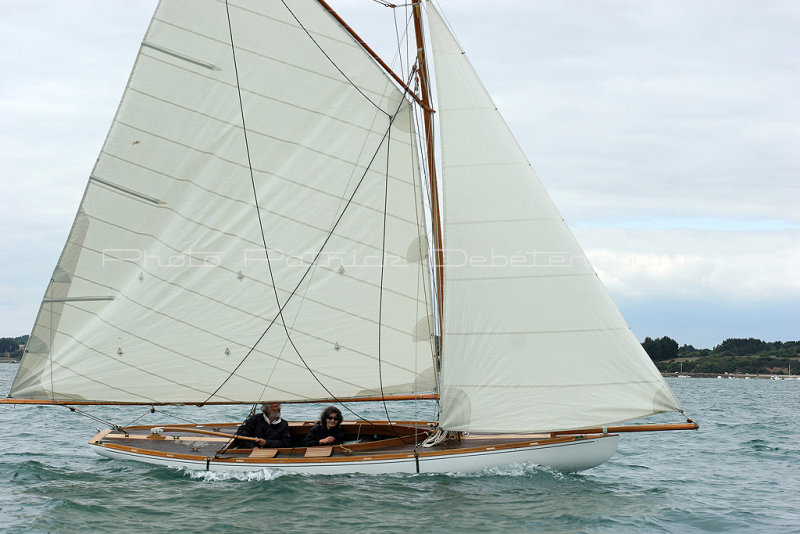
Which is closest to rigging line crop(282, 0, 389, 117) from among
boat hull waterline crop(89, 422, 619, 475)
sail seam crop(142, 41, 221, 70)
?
sail seam crop(142, 41, 221, 70)

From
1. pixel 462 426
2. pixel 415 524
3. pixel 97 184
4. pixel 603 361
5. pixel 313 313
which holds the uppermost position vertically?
pixel 97 184

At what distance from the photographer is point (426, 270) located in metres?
14.8

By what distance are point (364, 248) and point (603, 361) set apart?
194 inches

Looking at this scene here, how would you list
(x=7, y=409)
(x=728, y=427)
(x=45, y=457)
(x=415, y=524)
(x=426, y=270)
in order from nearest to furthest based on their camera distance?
1. (x=415, y=524)
2. (x=426, y=270)
3. (x=45, y=457)
4. (x=728, y=427)
5. (x=7, y=409)

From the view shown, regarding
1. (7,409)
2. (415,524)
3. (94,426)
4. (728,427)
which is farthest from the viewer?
(7,409)

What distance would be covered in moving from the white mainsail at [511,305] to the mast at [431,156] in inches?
27.0

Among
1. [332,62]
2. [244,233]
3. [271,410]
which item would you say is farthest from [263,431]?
[332,62]

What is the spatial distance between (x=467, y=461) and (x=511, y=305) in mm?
3012

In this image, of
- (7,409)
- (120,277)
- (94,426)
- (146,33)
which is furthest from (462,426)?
(7,409)

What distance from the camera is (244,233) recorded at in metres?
15.1

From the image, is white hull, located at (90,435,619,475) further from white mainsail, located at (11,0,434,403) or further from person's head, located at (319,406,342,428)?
white mainsail, located at (11,0,434,403)

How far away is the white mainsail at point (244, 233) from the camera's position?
14.8 metres

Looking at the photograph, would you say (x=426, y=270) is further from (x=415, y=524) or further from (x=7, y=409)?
(x=7, y=409)

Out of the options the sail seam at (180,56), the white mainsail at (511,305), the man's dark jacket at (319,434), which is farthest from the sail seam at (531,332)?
the sail seam at (180,56)
